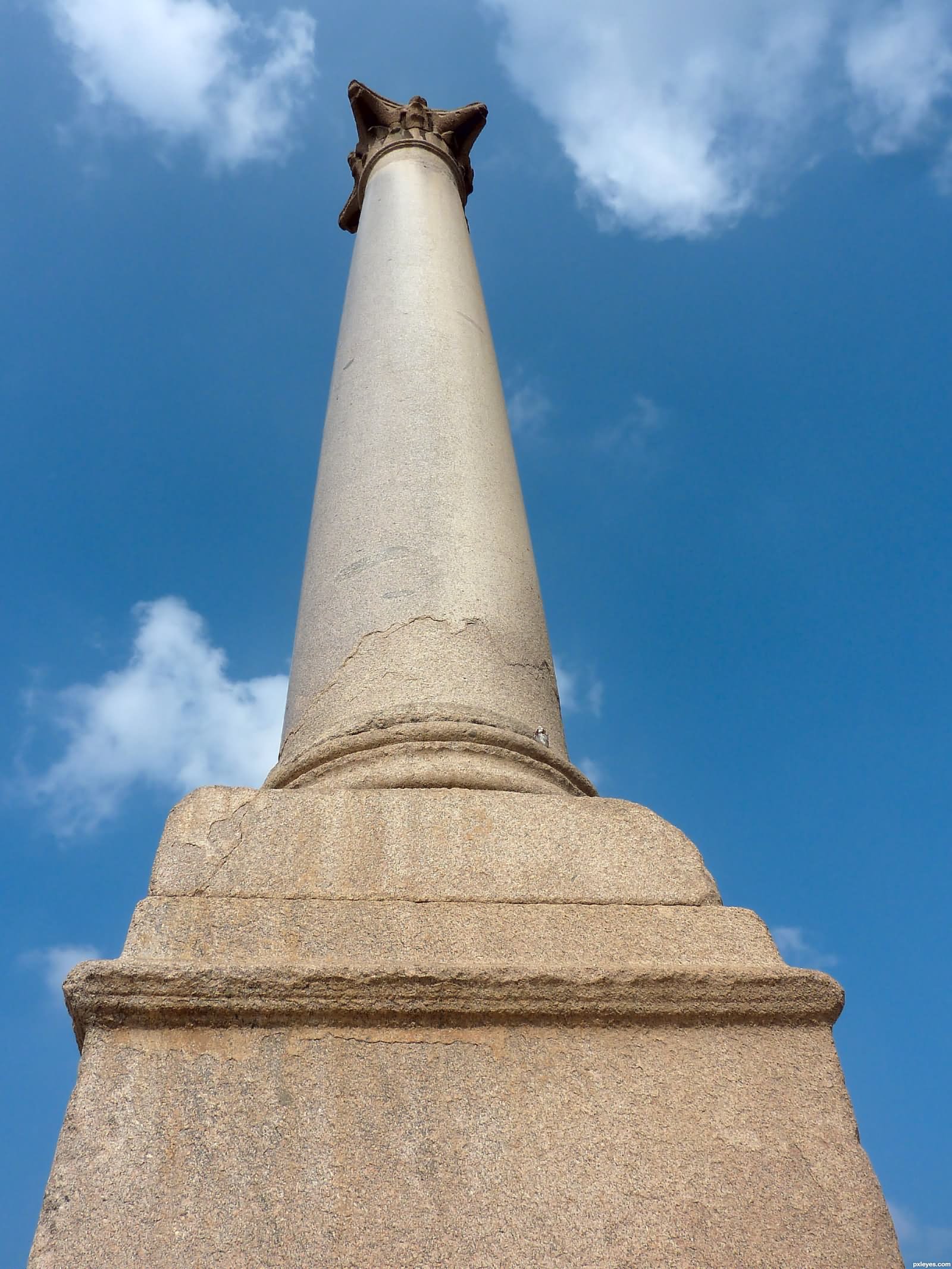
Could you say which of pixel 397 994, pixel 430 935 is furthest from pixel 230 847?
pixel 397 994

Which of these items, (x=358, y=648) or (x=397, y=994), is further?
(x=358, y=648)

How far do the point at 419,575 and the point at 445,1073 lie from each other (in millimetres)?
4251

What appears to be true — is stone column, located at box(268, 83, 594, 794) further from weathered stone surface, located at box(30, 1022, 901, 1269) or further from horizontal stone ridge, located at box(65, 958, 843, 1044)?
weathered stone surface, located at box(30, 1022, 901, 1269)

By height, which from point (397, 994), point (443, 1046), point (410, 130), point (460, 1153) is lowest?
point (460, 1153)

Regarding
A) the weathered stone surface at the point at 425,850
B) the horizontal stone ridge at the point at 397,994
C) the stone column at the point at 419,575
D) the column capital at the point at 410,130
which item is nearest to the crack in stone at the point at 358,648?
the stone column at the point at 419,575

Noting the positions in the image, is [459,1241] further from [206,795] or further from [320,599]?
[320,599]

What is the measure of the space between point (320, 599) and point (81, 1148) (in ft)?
16.0

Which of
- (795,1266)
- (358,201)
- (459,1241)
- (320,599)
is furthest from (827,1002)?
(358,201)

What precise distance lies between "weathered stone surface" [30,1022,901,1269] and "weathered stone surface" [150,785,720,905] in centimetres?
87

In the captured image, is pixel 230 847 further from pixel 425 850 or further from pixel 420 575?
pixel 420 575

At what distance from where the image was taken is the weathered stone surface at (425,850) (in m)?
5.61

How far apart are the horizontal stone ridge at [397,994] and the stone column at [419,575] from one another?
1690mm

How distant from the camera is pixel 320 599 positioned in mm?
8516

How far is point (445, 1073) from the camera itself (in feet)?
15.6
